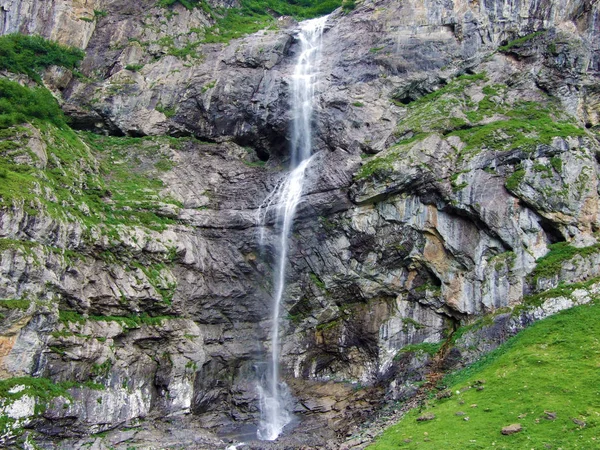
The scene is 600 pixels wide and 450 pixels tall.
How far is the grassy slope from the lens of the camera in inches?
672

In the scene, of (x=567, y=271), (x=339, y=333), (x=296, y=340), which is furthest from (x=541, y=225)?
(x=296, y=340)

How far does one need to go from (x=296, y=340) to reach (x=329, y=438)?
21.9 feet

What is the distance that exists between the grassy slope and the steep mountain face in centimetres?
174

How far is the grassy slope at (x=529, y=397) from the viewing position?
1706 centimetres

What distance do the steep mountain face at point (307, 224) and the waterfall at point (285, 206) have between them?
2.14 feet

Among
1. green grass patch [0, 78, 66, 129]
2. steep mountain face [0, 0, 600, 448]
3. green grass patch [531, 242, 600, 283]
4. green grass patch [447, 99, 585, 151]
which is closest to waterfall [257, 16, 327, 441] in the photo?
steep mountain face [0, 0, 600, 448]

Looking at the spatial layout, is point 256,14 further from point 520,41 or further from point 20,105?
point 20,105

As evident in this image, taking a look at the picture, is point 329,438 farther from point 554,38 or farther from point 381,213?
point 554,38

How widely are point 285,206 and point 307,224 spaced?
2016 mm

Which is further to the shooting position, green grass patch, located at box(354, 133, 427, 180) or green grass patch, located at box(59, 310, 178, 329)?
green grass patch, located at box(354, 133, 427, 180)

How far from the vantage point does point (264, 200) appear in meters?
34.2

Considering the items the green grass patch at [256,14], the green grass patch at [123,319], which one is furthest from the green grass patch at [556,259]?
the green grass patch at [256,14]

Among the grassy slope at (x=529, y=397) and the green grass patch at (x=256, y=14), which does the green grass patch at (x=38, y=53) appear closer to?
the green grass patch at (x=256, y=14)

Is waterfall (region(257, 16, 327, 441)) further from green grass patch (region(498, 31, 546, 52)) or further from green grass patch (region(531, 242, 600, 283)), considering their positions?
green grass patch (region(531, 242, 600, 283))
